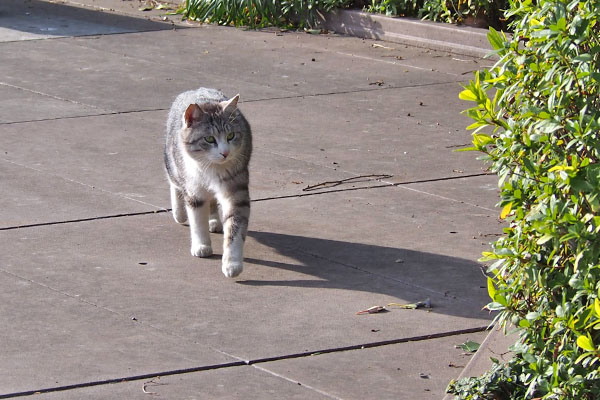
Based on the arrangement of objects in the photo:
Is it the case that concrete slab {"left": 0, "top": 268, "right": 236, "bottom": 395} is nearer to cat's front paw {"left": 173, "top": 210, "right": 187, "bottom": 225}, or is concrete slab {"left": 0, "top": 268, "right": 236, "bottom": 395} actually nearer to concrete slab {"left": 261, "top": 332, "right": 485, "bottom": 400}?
concrete slab {"left": 261, "top": 332, "right": 485, "bottom": 400}

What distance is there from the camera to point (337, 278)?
638cm

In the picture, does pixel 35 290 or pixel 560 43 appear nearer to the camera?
pixel 560 43

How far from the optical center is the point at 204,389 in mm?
4852

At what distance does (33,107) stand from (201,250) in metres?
4.36

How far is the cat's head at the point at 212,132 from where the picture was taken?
258 inches

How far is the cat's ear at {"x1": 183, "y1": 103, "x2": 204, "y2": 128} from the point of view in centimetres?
657

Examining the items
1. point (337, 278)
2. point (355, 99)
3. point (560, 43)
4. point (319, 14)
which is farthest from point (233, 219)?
point (319, 14)

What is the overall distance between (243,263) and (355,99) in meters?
4.67

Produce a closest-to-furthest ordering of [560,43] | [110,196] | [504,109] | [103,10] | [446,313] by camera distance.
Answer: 1. [560,43]
2. [504,109]
3. [446,313]
4. [110,196]
5. [103,10]

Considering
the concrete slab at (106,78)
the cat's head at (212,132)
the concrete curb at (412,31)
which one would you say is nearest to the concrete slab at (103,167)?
the concrete slab at (106,78)

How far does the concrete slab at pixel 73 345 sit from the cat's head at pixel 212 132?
1.23 meters

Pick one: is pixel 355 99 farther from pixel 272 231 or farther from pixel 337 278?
pixel 337 278

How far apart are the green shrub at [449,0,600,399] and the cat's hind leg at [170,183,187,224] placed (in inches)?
122

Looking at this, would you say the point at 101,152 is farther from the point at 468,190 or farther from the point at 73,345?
the point at 73,345
